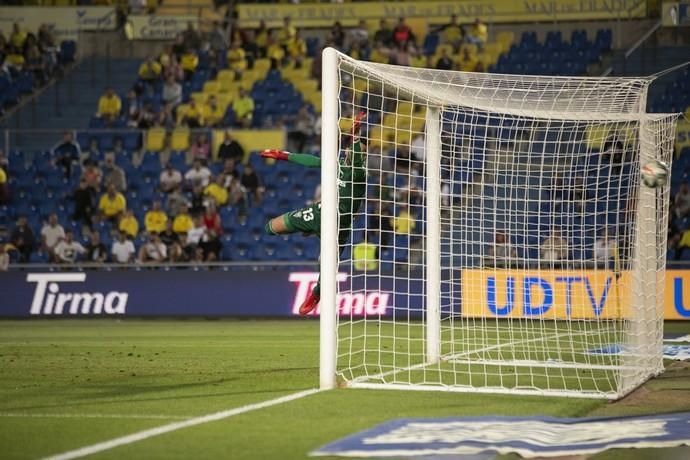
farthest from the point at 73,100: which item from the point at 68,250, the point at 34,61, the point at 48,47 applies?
the point at 68,250

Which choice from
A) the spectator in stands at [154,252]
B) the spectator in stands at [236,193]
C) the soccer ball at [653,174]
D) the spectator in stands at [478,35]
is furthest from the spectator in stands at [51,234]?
the soccer ball at [653,174]

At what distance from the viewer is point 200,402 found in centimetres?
984

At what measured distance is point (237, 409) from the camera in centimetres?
934

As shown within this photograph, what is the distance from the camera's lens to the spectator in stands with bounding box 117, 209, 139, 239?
26344 millimetres

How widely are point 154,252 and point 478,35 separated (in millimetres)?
10848

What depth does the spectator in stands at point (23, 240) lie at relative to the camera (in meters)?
26.0

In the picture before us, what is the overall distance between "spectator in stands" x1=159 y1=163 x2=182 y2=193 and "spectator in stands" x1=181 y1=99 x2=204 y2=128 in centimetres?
208

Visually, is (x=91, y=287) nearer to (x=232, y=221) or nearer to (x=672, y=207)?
(x=232, y=221)

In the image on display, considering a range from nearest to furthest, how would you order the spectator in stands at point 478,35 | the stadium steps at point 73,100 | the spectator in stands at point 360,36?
the spectator in stands at point 478,35 → the spectator in stands at point 360,36 → the stadium steps at point 73,100

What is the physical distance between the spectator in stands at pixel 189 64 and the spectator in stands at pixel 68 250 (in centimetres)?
776

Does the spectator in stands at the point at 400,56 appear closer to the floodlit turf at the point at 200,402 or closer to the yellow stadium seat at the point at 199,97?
the yellow stadium seat at the point at 199,97

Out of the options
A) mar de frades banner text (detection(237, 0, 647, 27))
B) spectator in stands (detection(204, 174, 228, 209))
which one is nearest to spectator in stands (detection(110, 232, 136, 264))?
spectator in stands (detection(204, 174, 228, 209))

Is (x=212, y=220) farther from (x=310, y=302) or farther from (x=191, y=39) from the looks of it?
(x=310, y=302)

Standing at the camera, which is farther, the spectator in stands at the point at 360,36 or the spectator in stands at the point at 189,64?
the spectator in stands at the point at 189,64
